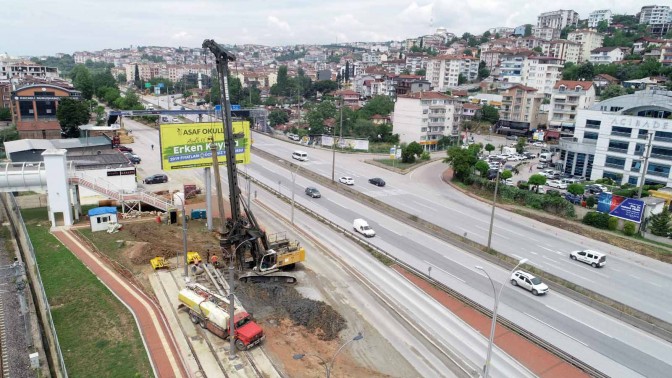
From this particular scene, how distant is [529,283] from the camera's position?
30.4m

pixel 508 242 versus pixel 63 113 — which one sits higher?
pixel 63 113

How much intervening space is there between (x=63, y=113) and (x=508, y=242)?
75.7 metres

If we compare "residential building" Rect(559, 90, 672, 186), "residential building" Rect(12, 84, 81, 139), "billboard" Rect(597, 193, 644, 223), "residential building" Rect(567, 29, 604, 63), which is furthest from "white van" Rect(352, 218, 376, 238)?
"residential building" Rect(567, 29, 604, 63)

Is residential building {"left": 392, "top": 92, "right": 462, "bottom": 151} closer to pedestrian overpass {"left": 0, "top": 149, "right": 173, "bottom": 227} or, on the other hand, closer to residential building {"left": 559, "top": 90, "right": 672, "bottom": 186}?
residential building {"left": 559, "top": 90, "right": 672, "bottom": 186}

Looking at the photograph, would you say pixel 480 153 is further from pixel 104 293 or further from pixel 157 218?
pixel 104 293

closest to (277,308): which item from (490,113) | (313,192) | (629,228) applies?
(313,192)

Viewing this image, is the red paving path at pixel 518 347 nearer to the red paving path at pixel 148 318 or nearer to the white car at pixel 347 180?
the red paving path at pixel 148 318

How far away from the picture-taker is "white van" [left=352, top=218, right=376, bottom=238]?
1570 inches

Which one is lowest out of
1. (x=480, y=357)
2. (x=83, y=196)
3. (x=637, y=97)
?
(x=480, y=357)

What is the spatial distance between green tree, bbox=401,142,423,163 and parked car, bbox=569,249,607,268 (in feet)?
121

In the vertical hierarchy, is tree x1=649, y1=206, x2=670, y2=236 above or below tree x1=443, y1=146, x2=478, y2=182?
below

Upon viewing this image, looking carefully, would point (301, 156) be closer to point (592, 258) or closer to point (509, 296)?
point (592, 258)

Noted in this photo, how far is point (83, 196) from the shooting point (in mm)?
42000

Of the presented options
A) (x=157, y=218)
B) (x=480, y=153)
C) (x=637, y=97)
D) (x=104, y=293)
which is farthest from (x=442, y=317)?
(x=480, y=153)
